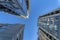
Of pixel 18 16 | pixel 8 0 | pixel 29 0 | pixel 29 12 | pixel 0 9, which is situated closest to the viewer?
pixel 8 0

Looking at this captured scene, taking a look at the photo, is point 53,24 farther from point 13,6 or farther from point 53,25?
point 13,6

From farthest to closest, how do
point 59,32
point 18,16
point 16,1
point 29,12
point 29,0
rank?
point 29,12
point 18,16
point 29,0
point 16,1
point 59,32

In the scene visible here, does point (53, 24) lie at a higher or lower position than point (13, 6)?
lower

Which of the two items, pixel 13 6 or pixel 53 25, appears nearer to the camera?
pixel 53 25

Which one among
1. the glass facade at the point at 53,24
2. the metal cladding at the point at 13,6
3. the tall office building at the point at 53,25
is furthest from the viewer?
the metal cladding at the point at 13,6

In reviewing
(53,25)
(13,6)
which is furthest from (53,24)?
(13,6)

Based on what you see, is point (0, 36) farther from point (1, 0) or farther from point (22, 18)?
point (22, 18)

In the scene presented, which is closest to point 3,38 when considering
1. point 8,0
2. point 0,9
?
point 8,0

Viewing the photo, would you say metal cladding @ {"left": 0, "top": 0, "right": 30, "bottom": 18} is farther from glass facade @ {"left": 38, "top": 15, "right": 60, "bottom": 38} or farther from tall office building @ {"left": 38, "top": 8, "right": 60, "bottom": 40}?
glass facade @ {"left": 38, "top": 15, "right": 60, "bottom": 38}

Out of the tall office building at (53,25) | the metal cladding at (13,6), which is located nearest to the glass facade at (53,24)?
the tall office building at (53,25)

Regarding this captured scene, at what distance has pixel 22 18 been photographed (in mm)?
20828

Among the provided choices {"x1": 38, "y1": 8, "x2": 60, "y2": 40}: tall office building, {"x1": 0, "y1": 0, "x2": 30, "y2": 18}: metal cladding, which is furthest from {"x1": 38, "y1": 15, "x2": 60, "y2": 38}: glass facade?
{"x1": 0, "y1": 0, "x2": 30, "y2": 18}: metal cladding

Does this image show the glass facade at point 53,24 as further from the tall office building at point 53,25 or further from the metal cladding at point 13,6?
the metal cladding at point 13,6

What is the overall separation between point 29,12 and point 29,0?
4.61 m
